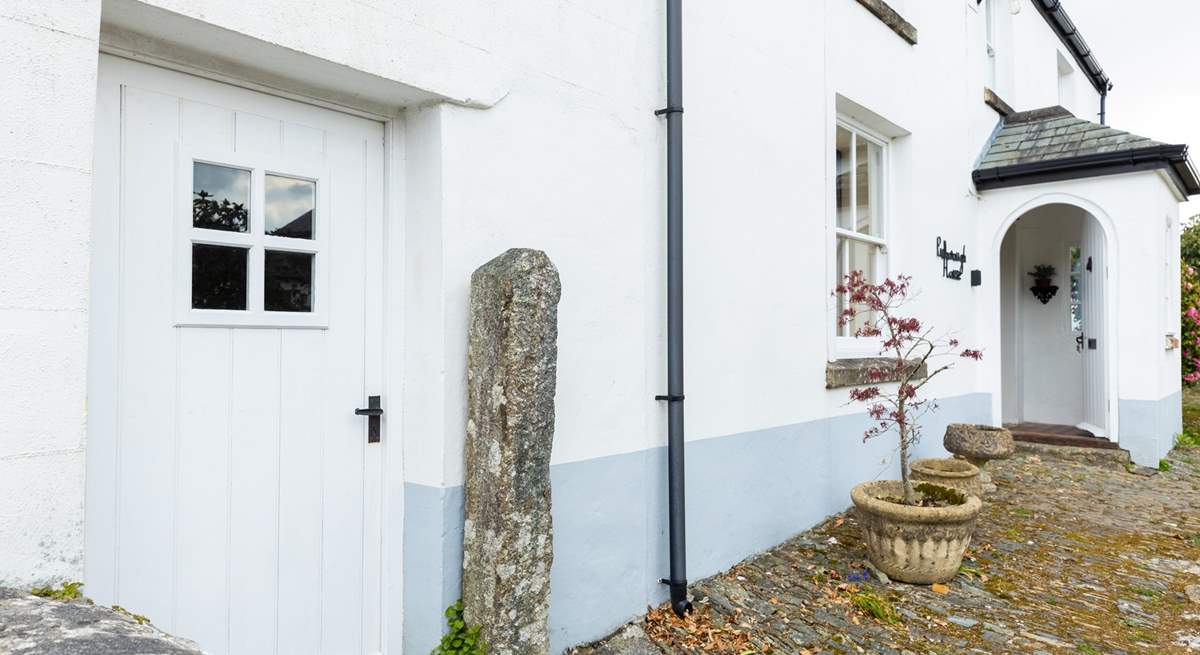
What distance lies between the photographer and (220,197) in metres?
2.66

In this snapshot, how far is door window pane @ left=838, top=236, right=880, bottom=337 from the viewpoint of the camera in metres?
6.10

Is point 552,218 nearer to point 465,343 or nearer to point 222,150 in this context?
point 465,343

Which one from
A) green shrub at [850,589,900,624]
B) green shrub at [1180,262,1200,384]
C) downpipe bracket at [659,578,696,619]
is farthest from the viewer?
green shrub at [1180,262,1200,384]

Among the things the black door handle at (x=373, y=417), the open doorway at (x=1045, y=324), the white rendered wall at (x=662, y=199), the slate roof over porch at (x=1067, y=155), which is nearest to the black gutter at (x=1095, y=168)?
the slate roof over porch at (x=1067, y=155)

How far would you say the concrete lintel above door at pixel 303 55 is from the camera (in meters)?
2.32

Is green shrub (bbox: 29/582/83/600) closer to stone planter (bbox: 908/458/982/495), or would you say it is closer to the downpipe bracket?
the downpipe bracket

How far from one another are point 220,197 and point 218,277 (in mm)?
288

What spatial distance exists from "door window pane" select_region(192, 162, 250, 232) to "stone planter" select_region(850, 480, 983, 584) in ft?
12.4

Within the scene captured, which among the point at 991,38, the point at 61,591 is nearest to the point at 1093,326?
the point at 991,38

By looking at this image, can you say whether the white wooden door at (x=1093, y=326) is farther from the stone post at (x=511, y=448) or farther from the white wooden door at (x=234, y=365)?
the white wooden door at (x=234, y=365)

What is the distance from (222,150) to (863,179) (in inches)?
220

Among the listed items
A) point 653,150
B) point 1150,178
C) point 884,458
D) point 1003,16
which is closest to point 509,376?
point 653,150

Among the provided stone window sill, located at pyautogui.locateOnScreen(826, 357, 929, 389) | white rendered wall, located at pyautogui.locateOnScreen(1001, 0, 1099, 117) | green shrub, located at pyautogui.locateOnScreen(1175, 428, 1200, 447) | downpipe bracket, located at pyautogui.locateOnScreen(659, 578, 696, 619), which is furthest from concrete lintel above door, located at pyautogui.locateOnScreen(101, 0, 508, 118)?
green shrub, located at pyautogui.locateOnScreen(1175, 428, 1200, 447)

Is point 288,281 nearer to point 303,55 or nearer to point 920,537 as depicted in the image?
point 303,55
